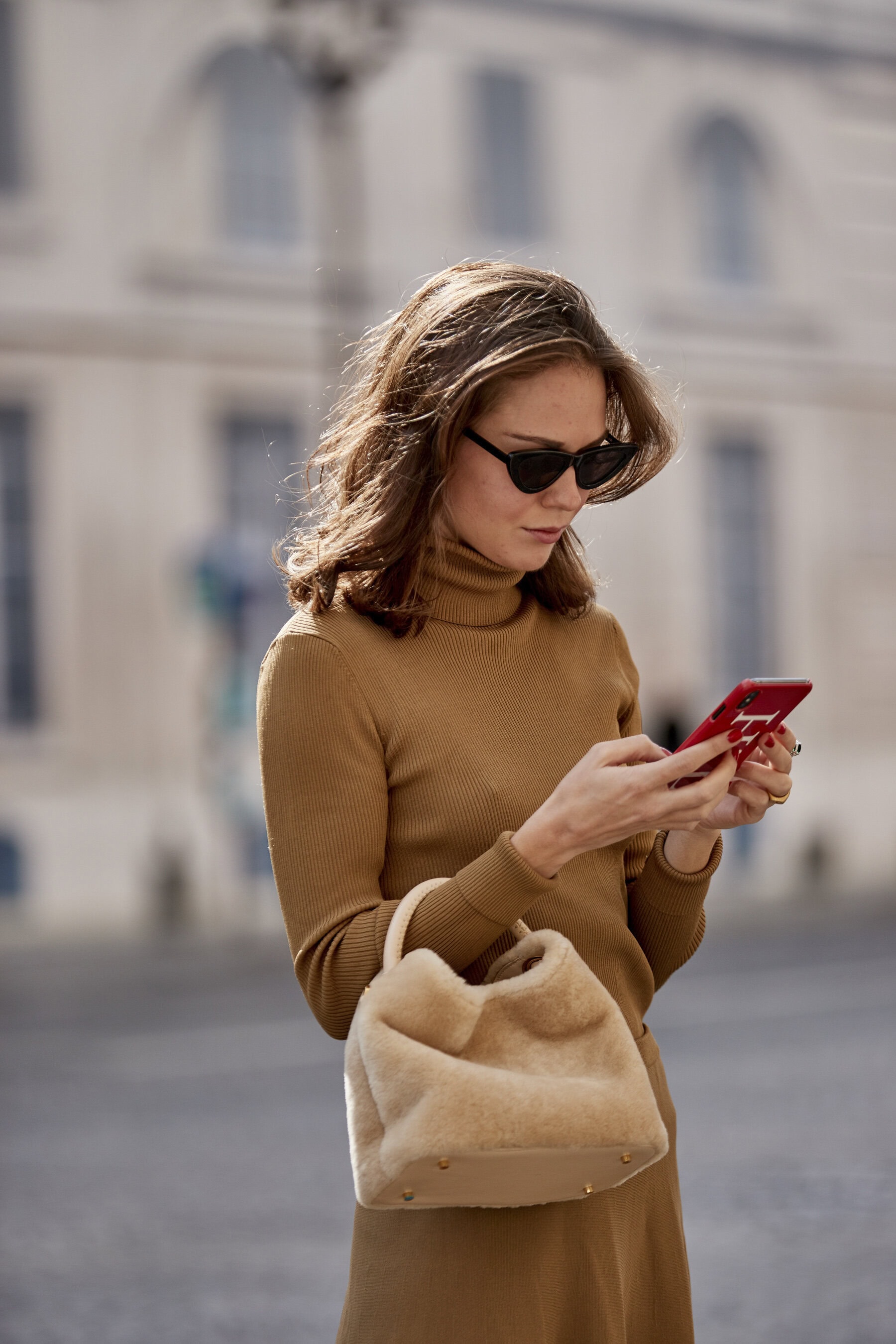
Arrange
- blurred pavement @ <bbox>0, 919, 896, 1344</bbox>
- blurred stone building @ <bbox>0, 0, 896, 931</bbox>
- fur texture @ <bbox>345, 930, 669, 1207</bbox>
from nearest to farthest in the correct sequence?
fur texture @ <bbox>345, 930, 669, 1207</bbox>
blurred pavement @ <bbox>0, 919, 896, 1344</bbox>
blurred stone building @ <bbox>0, 0, 896, 931</bbox>

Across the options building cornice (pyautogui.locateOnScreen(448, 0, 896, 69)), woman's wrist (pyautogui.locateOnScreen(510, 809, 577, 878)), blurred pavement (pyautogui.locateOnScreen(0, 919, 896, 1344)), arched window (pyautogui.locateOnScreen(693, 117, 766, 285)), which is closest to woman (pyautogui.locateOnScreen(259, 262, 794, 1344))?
woman's wrist (pyautogui.locateOnScreen(510, 809, 577, 878))

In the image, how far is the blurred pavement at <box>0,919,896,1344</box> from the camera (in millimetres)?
4727

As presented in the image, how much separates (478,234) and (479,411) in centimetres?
1640

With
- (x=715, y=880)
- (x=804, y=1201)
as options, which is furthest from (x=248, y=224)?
(x=804, y=1201)

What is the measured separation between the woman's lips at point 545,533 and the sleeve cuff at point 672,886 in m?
0.43

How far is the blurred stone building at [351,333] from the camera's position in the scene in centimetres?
1667

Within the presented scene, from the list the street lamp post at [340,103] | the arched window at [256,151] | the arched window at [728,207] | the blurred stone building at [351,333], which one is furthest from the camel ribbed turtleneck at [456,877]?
the arched window at [728,207]

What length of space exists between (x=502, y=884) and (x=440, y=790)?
0.18m

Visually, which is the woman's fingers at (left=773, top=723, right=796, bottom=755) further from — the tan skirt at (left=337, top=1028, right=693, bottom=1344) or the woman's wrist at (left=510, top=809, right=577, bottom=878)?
the tan skirt at (left=337, top=1028, right=693, bottom=1344)

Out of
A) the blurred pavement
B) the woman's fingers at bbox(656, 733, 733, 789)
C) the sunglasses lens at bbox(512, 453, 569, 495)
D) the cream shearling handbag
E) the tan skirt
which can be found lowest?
the blurred pavement

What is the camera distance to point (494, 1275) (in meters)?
1.90

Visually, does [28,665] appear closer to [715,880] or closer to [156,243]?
[156,243]

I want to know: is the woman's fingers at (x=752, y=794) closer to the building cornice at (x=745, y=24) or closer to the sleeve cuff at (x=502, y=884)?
the sleeve cuff at (x=502, y=884)

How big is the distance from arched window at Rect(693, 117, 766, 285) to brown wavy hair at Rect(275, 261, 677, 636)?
18771 mm
